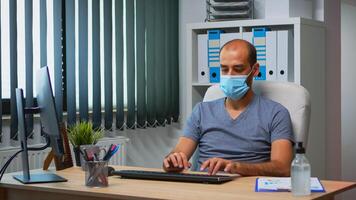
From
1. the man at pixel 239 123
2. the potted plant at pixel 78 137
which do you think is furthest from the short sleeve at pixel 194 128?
the potted plant at pixel 78 137

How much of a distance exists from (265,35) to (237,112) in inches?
46.9

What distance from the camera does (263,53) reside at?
3.81 m

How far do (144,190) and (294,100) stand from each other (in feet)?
3.19

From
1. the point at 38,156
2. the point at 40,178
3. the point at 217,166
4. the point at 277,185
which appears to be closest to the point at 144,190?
the point at 217,166

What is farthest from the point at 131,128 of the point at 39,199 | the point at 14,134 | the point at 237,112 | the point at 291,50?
the point at 39,199

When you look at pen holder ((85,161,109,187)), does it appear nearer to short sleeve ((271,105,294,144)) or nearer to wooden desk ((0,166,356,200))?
wooden desk ((0,166,356,200))

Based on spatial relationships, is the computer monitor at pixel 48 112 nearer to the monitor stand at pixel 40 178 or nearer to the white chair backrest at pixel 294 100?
the monitor stand at pixel 40 178

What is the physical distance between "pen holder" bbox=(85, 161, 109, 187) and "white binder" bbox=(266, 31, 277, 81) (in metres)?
1.90

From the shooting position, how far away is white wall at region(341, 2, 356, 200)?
5.81 m

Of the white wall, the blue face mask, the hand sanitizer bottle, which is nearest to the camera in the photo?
the hand sanitizer bottle

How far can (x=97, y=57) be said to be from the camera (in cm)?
394

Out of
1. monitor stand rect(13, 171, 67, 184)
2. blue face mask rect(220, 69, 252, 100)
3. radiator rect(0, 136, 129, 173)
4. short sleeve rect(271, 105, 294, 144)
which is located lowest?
radiator rect(0, 136, 129, 173)

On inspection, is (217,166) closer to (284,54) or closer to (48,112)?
(48,112)

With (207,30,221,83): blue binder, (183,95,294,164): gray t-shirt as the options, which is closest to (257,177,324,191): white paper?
(183,95,294,164): gray t-shirt
